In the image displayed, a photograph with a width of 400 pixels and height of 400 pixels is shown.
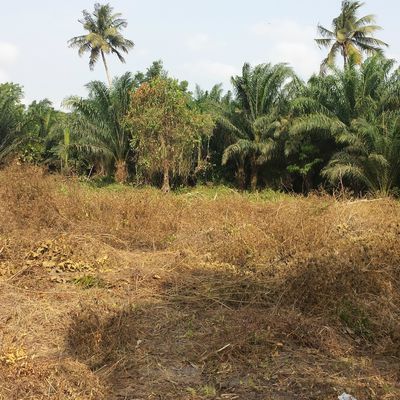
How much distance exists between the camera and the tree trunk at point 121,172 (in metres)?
25.1

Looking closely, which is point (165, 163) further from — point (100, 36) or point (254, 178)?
point (100, 36)

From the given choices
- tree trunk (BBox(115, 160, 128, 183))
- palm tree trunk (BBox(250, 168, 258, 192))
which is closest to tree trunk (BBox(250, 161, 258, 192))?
palm tree trunk (BBox(250, 168, 258, 192))

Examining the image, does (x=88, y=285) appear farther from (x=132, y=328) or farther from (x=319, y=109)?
(x=319, y=109)

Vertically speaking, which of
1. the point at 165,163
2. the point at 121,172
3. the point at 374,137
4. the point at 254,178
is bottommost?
the point at 254,178

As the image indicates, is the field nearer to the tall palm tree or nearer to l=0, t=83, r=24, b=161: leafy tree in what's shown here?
the tall palm tree

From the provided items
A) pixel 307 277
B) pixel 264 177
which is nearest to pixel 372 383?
pixel 307 277

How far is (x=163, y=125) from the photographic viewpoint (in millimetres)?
21297

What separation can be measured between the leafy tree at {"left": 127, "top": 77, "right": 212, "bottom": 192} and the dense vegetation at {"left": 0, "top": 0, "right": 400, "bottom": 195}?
44 millimetres

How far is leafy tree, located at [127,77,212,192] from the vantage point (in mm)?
20969

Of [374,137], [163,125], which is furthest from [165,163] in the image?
[374,137]

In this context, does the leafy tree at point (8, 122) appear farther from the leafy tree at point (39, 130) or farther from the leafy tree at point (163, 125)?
the leafy tree at point (163, 125)

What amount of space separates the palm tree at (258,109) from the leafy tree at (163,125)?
1.71 metres

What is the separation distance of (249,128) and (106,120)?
6945mm

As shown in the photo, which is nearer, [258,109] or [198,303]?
[198,303]
